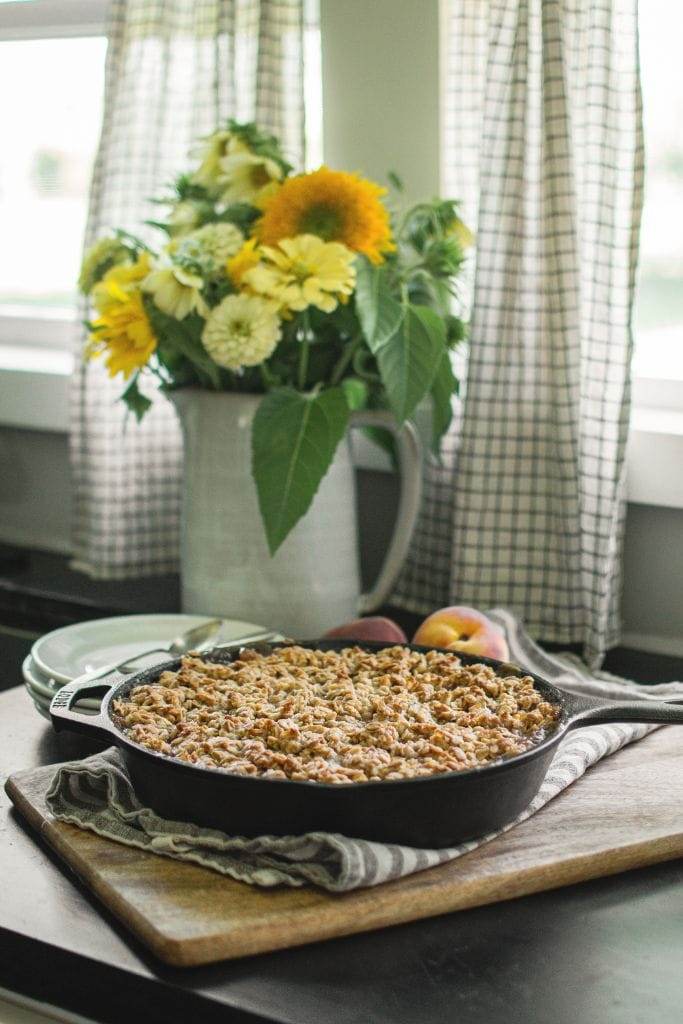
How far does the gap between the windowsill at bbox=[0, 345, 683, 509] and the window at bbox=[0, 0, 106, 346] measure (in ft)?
0.38

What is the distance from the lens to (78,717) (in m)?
0.89

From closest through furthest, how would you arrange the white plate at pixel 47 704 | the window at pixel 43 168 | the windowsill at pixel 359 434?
the white plate at pixel 47 704
the windowsill at pixel 359 434
the window at pixel 43 168

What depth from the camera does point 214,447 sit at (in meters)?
1.34

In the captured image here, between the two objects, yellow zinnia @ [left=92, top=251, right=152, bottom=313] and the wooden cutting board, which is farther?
yellow zinnia @ [left=92, top=251, right=152, bottom=313]

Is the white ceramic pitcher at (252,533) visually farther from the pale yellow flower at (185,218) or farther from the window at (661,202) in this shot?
the window at (661,202)

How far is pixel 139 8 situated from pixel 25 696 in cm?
96

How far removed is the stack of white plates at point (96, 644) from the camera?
1112 millimetres

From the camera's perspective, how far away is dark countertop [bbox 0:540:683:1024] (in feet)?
2.34

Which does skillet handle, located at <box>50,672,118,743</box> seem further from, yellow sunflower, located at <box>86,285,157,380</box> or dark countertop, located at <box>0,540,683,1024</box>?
yellow sunflower, located at <box>86,285,157,380</box>

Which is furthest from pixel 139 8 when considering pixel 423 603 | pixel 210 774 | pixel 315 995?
pixel 315 995

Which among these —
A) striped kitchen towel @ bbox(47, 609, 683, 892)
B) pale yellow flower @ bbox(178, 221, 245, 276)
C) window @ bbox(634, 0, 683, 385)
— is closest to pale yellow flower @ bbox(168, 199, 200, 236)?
pale yellow flower @ bbox(178, 221, 245, 276)

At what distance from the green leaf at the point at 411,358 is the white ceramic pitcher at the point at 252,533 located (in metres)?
0.07

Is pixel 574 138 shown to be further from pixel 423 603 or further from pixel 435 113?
pixel 423 603

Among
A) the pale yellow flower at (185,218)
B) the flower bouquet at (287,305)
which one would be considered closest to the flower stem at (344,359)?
the flower bouquet at (287,305)
